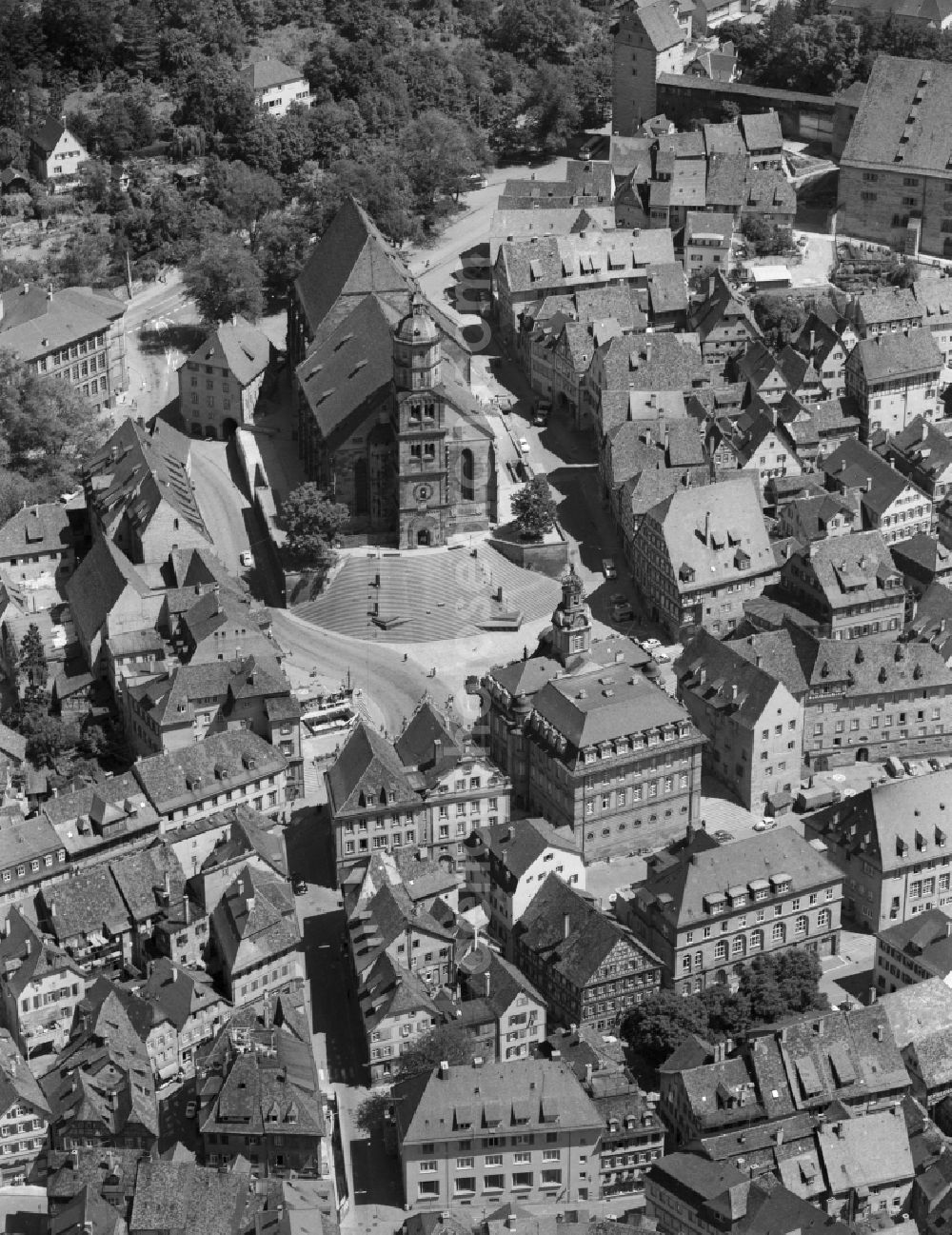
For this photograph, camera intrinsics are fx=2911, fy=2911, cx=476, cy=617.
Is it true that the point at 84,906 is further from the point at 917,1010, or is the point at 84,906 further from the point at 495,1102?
the point at 917,1010

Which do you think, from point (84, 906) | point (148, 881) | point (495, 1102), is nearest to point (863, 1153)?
point (495, 1102)

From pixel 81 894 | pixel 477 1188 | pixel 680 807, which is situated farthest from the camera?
pixel 680 807

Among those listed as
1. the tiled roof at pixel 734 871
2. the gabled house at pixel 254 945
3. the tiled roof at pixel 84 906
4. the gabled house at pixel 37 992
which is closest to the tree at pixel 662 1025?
the tiled roof at pixel 734 871

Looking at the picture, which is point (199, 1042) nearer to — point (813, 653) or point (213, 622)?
point (213, 622)

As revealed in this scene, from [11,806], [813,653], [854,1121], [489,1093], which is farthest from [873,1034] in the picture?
[11,806]

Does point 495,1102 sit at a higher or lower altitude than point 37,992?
higher

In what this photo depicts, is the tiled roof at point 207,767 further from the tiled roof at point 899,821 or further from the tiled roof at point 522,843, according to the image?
the tiled roof at point 899,821
